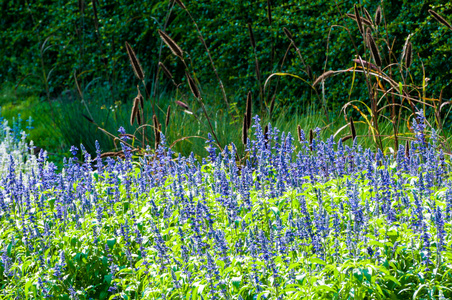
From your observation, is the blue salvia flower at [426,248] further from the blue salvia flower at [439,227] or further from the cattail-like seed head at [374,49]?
the cattail-like seed head at [374,49]

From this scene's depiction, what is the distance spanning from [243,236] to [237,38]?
6329 millimetres

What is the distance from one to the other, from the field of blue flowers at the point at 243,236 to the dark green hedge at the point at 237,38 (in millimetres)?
2524

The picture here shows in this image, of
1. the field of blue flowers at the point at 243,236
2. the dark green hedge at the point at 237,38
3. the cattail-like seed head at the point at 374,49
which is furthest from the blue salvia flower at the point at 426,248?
the dark green hedge at the point at 237,38

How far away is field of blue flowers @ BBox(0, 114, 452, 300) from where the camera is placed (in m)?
2.59

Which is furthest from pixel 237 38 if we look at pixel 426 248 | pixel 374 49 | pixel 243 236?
pixel 426 248

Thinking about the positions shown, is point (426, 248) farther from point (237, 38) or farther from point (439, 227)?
point (237, 38)

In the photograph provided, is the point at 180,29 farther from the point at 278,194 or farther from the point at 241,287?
the point at 241,287

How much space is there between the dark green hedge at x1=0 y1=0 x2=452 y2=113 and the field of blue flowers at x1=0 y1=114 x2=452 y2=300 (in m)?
2.52

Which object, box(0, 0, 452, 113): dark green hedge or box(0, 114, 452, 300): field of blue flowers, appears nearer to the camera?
box(0, 114, 452, 300): field of blue flowers

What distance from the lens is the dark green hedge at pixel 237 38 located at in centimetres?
747

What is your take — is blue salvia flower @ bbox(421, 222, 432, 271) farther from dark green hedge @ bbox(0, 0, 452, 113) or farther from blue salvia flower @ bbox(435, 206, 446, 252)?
dark green hedge @ bbox(0, 0, 452, 113)

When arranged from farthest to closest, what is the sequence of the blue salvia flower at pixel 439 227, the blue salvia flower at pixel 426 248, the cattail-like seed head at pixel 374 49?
the cattail-like seed head at pixel 374 49 → the blue salvia flower at pixel 426 248 → the blue salvia flower at pixel 439 227

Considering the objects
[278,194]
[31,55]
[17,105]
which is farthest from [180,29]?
[278,194]

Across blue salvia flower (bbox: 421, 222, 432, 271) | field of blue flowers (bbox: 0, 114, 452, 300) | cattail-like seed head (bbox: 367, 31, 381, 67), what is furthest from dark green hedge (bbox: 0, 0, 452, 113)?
blue salvia flower (bbox: 421, 222, 432, 271)
